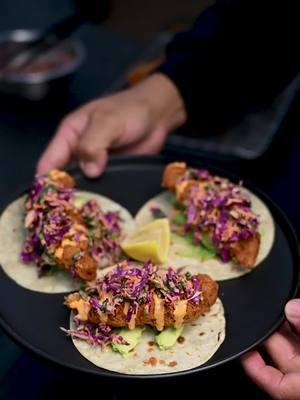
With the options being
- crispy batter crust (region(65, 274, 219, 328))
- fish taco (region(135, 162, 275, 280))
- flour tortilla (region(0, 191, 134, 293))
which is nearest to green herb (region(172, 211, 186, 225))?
fish taco (region(135, 162, 275, 280))

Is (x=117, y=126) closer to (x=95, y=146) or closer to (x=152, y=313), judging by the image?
(x=95, y=146)

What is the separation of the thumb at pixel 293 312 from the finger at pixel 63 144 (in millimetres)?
1043

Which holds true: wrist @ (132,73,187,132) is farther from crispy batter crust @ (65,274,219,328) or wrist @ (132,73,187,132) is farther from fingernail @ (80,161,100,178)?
crispy batter crust @ (65,274,219,328)

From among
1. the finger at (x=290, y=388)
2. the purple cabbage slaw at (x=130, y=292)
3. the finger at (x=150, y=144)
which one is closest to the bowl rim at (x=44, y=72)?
the finger at (x=150, y=144)

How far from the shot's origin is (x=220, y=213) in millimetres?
1835

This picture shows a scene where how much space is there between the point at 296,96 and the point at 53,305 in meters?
1.71

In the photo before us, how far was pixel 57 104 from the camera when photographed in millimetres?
2936

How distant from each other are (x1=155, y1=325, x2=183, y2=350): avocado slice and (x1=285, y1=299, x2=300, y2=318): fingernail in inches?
10.8

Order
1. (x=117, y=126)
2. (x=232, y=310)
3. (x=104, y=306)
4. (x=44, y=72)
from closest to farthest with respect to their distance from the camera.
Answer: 1. (x=104, y=306)
2. (x=232, y=310)
3. (x=117, y=126)
4. (x=44, y=72)

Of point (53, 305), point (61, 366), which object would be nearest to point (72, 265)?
point (53, 305)

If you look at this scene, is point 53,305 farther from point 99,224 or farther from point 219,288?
point 219,288

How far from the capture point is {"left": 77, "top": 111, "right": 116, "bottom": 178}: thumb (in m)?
2.09

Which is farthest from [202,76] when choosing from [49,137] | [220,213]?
[220,213]

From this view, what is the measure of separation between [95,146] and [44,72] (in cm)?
94
